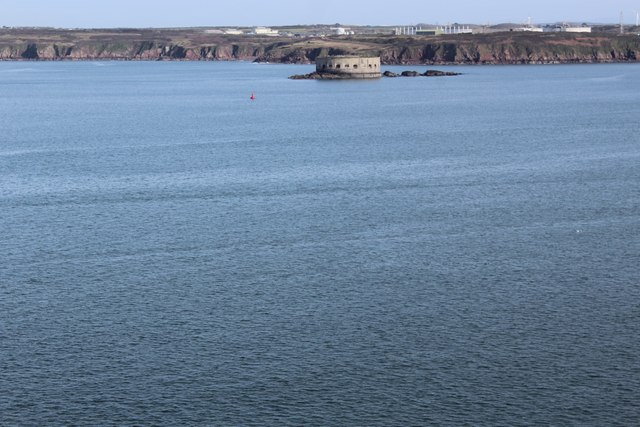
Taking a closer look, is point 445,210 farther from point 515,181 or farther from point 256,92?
point 256,92

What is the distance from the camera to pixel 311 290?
50750 millimetres

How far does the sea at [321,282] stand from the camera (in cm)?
3831

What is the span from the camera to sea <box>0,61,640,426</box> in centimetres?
3831

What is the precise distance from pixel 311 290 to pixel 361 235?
1107cm

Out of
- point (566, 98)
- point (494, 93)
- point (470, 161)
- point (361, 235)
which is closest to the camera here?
point (361, 235)

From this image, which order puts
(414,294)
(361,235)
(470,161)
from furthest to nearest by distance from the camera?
(470,161)
(361,235)
(414,294)

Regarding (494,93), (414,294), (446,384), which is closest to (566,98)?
(494,93)

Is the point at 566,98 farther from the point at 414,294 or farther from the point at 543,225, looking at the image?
the point at 414,294

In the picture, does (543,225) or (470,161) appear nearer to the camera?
(543,225)

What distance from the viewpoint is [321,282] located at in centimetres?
5197

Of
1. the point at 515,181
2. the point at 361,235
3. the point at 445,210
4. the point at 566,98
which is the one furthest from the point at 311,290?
the point at 566,98

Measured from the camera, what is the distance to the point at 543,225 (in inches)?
2502

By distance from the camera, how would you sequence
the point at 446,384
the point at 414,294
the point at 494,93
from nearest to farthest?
the point at 446,384 < the point at 414,294 < the point at 494,93

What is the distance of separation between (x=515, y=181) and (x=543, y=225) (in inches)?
586
